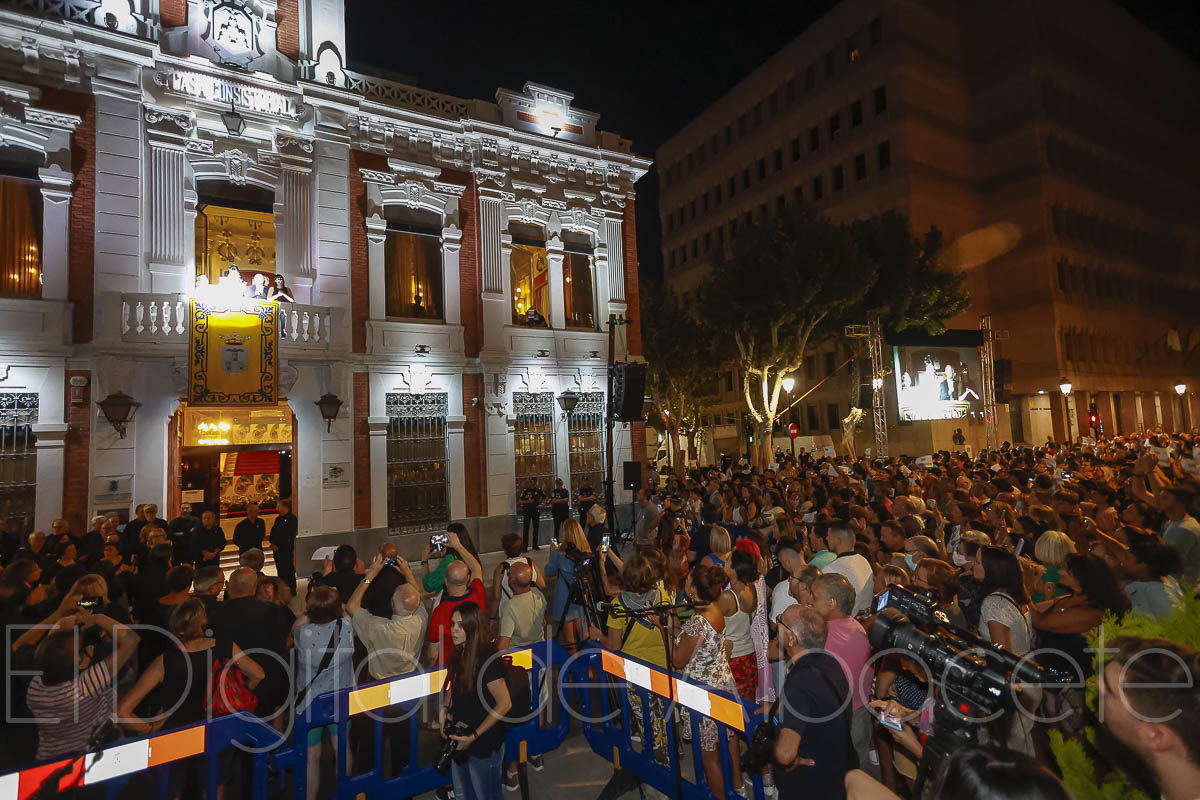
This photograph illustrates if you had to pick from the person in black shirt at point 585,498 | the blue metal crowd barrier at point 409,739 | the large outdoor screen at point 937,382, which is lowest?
the blue metal crowd barrier at point 409,739

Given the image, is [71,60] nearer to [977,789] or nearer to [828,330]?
[977,789]

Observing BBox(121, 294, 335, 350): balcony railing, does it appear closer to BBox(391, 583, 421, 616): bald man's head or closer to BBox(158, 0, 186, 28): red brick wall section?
BBox(158, 0, 186, 28): red brick wall section

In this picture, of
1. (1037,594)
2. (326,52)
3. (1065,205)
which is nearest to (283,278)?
(326,52)

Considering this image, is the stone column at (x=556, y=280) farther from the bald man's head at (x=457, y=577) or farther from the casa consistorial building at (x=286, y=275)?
the bald man's head at (x=457, y=577)

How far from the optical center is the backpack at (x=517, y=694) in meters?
3.98

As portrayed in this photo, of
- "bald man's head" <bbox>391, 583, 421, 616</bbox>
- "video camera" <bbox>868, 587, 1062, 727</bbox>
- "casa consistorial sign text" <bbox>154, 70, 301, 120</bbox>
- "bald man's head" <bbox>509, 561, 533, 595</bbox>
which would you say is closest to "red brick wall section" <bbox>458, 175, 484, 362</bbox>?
"casa consistorial sign text" <bbox>154, 70, 301, 120</bbox>

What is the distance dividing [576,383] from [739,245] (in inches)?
420

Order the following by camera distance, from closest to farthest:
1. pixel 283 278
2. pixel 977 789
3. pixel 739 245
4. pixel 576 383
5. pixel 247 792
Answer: pixel 977 789 → pixel 247 792 → pixel 283 278 → pixel 576 383 → pixel 739 245

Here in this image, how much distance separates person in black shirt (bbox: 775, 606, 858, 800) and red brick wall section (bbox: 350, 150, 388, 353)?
41.5 ft

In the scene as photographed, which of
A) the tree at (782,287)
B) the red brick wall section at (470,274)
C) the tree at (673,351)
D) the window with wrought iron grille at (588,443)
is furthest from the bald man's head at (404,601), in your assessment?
the tree at (673,351)

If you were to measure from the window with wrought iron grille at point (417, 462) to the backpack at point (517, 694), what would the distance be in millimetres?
10957

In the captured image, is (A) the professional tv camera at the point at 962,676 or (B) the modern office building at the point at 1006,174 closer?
(A) the professional tv camera at the point at 962,676

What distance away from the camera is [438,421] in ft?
48.7

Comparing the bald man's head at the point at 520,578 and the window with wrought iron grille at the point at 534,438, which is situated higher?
the window with wrought iron grille at the point at 534,438
